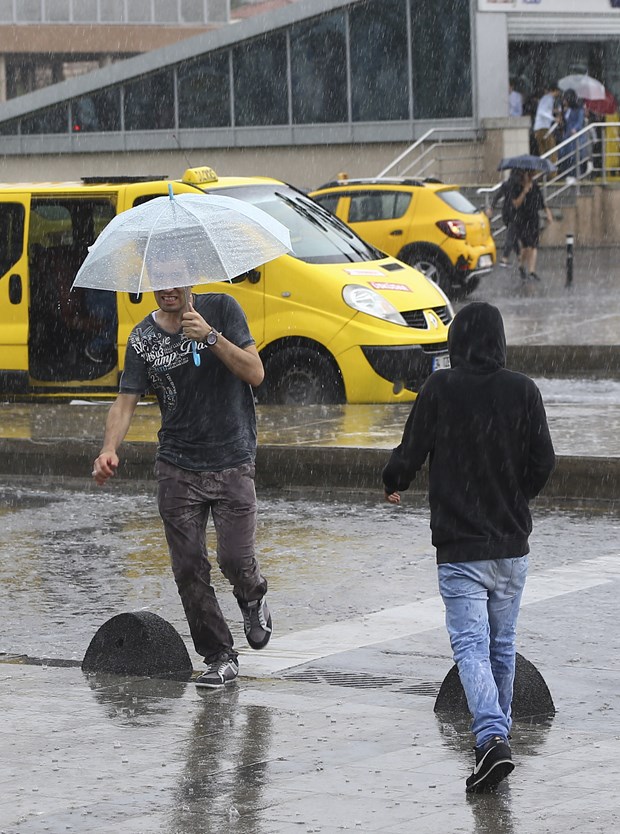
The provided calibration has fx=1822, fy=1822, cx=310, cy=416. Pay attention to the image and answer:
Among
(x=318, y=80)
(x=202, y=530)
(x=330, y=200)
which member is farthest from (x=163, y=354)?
(x=318, y=80)

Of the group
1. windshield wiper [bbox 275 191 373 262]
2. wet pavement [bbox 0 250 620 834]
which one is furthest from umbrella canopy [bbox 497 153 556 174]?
wet pavement [bbox 0 250 620 834]

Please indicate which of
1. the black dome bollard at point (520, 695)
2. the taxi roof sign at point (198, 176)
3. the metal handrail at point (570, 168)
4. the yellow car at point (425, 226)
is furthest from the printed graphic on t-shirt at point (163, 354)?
the metal handrail at point (570, 168)

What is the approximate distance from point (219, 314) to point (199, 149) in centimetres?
3576

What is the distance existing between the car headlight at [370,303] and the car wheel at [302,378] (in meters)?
0.52

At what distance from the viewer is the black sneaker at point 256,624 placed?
7247 mm

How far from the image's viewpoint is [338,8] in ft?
132

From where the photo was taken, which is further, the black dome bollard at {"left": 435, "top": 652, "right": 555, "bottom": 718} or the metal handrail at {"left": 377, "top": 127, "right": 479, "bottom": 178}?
the metal handrail at {"left": 377, "top": 127, "right": 479, "bottom": 178}

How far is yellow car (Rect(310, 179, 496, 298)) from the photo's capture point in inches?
1040

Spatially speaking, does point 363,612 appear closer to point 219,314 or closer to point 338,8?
point 219,314

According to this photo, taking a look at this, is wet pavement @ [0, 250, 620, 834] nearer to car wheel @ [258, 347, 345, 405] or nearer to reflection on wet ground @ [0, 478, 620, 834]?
reflection on wet ground @ [0, 478, 620, 834]

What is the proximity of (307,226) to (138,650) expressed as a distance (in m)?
8.66

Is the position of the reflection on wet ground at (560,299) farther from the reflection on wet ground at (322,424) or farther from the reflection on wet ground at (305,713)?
the reflection on wet ground at (305,713)

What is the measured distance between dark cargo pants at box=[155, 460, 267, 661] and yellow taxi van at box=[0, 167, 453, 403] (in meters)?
7.44

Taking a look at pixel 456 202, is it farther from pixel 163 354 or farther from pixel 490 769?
pixel 490 769
